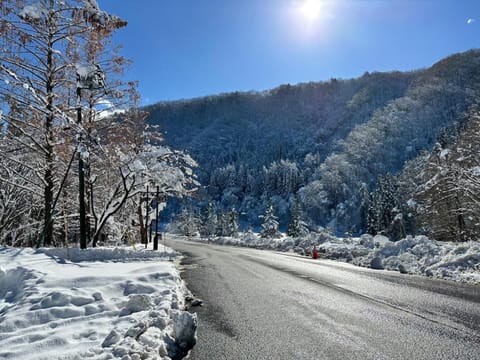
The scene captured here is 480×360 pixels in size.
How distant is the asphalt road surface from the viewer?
14.2 ft

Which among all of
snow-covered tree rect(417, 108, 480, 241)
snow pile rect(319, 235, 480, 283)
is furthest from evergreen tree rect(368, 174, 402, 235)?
snow pile rect(319, 235, 480, 283)

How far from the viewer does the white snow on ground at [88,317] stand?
388cm

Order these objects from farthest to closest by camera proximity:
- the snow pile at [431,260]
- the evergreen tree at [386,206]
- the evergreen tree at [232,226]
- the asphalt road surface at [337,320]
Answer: the evergreen tree at [232,226], the evergreen tree at [386,206], the snow pile at [431,260], the asphalt road surface at [337,320]

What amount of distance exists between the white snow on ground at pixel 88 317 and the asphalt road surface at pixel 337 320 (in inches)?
19.9

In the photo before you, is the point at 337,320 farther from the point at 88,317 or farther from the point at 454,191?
the point at 454,191

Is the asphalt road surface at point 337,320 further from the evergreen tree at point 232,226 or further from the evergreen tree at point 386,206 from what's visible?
the evergreen tree at point 232,226

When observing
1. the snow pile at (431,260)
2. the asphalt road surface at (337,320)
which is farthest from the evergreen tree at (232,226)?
the asphalt road surface at (337,320)

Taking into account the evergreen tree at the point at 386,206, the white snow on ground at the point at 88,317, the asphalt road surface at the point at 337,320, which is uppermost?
the evergreen tree at the point at 386,206

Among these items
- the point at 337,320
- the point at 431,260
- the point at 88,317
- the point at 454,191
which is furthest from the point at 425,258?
the point at 454,191

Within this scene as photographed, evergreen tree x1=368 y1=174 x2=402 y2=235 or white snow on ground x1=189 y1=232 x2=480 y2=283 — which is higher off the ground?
evergreen tree x1=368 y1=174 x2=402 y2=235

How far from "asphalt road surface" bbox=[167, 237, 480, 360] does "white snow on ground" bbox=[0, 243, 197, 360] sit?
0.50 m

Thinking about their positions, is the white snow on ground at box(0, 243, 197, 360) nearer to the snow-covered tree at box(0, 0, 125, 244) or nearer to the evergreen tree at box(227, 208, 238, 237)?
the snow-covered tree at box(0, 0, 125, 244)

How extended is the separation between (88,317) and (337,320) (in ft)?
12.2

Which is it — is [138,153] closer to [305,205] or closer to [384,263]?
[384,263]
